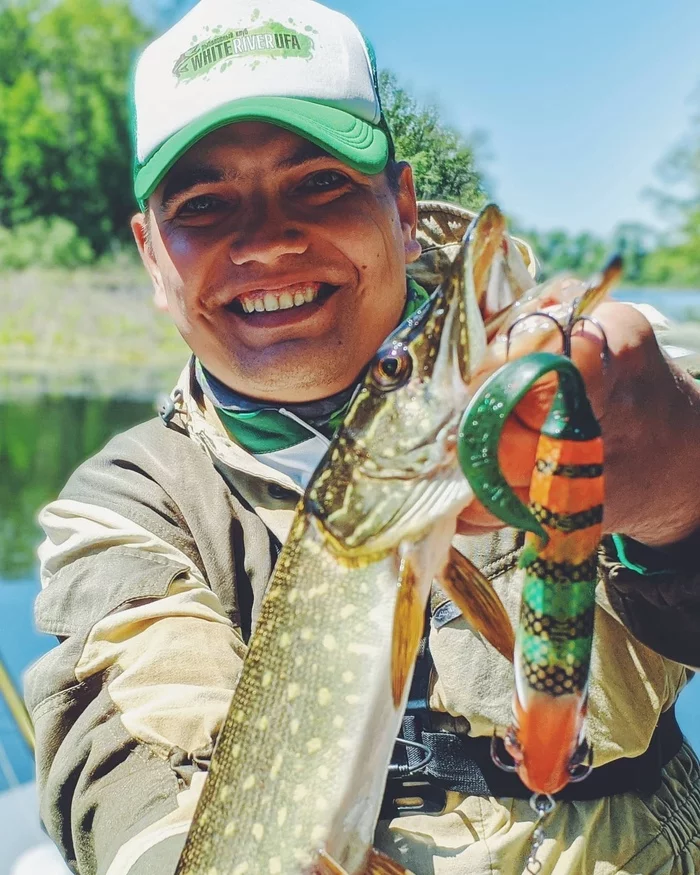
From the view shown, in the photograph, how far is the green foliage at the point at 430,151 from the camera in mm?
2553

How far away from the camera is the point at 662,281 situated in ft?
137

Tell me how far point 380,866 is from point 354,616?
0.41m

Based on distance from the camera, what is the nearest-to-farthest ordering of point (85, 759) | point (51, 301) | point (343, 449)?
point (343, 449), point (85, 759), point (51, 301)

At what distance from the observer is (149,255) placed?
244 centimetres

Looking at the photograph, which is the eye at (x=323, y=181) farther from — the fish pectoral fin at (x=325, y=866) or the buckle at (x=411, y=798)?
the fish pectoral fin at (x=325, y=866)

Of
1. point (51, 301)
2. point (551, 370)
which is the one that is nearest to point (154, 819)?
point (551, 370)

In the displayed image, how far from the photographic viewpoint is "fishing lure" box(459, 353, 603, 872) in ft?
3.65

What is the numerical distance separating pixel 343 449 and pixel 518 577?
70 cm

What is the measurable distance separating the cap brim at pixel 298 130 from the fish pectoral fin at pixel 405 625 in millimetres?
1115

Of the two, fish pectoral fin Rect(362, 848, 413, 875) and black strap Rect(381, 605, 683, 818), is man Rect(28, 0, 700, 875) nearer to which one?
black strap Rect(381, 605, 683, 818)

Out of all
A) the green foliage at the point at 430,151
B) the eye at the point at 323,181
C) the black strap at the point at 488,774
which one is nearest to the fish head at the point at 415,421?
the black strap at the point at 488,774

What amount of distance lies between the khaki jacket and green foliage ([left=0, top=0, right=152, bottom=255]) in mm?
40111

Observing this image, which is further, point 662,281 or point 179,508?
point 662,281

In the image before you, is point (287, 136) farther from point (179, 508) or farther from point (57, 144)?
point (57, 144)
